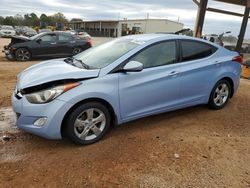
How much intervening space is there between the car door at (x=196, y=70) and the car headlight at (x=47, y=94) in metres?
2.08

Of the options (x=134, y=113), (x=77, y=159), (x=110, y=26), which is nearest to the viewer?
(x=77, y=159)

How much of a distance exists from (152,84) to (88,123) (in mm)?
1192

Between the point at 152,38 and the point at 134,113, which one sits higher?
the point at 152,38

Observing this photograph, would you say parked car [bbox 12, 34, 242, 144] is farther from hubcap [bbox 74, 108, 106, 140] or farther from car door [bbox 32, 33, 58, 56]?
car door [bbox 32, 33, 58, 56]

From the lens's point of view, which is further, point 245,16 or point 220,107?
point 245,16

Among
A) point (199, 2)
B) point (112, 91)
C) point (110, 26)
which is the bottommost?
point (110, 26)

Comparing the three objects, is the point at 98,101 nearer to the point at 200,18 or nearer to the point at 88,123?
the point at 88,123

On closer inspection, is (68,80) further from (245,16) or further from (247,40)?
(247,40)

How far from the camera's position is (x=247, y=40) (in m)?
25.8

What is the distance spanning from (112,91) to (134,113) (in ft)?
1.89

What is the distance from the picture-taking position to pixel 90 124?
13.0 feet

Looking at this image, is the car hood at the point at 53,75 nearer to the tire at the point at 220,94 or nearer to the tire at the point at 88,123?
the tire at the point at 88,123

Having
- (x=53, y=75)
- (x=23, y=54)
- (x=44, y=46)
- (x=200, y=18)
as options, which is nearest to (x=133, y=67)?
(x=53, y=75)

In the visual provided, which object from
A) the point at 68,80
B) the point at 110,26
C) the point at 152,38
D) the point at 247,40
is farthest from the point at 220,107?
the point at 110,26
